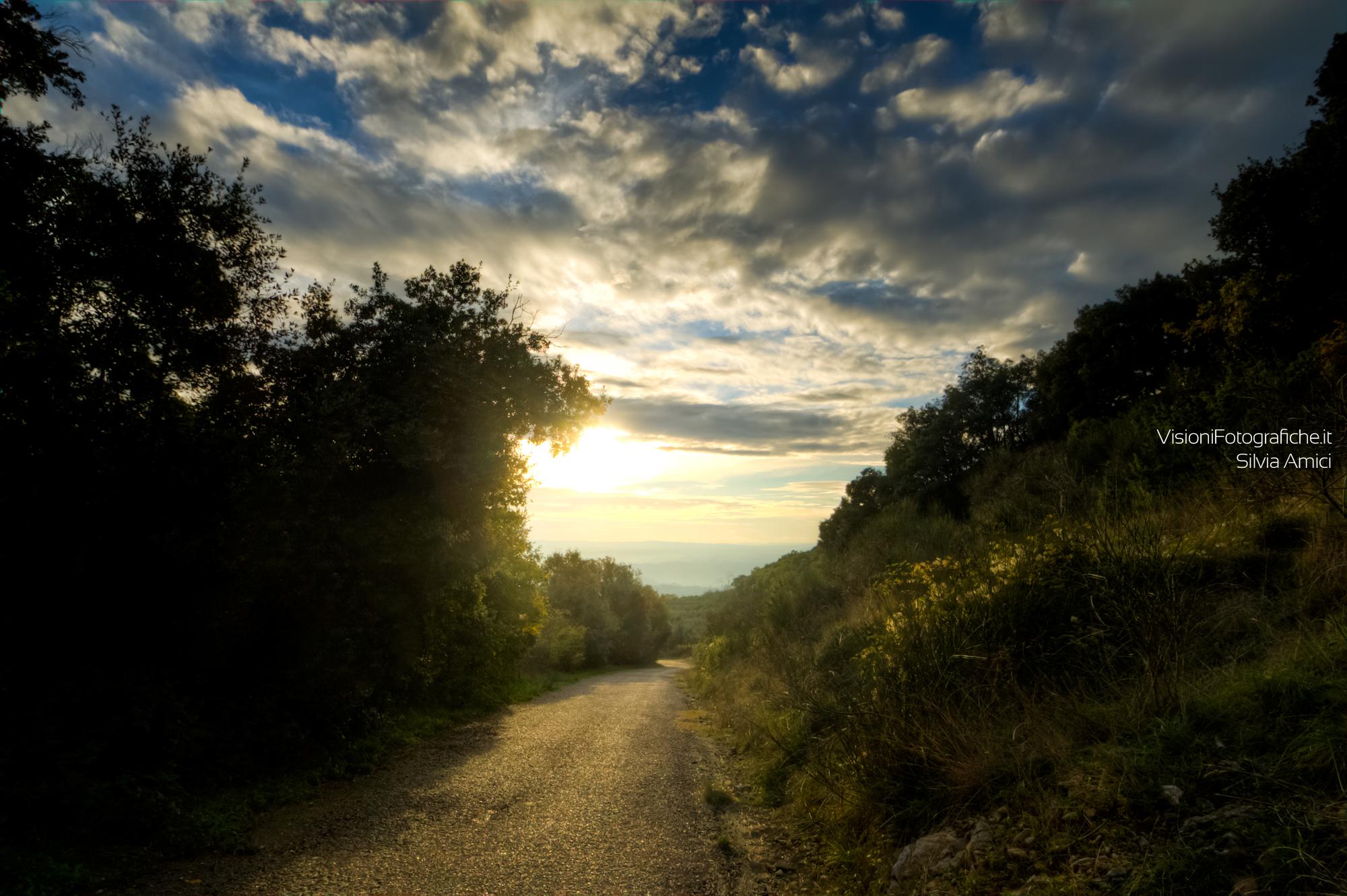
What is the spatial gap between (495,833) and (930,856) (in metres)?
4.44

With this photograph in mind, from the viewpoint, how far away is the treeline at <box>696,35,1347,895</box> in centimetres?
332

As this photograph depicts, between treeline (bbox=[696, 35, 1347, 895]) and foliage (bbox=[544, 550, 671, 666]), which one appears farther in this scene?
foliage (bbox=[544, 550, 671, 666])

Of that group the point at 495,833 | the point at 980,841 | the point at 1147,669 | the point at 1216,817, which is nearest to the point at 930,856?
the point at 980,841

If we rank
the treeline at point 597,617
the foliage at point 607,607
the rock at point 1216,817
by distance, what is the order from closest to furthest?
the rock at point 1216,817
the treeline at point 597,617
the foliage at point 607,607

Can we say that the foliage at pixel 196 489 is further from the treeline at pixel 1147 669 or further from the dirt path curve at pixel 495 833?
the treeline at pixel 1147 669

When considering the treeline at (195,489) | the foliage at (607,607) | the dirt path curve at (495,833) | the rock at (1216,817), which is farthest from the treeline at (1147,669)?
the foliage at (607,607)

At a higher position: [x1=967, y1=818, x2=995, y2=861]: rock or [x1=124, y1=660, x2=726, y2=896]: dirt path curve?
[x1=967, y1=818, x2=995, y2=861]: rock

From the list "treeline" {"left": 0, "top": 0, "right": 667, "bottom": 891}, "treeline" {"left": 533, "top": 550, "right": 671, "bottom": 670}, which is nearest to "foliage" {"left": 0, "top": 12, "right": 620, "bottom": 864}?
"treeline" {"left": 0, "top": 0, "right": 667, "bottom": 891}

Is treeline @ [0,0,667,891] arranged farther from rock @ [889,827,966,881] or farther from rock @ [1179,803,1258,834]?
rock @ [1179,803,1258,834]

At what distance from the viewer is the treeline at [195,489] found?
237 inches

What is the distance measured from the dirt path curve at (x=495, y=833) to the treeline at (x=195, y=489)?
1044mm

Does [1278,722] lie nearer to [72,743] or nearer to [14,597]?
[72,743]

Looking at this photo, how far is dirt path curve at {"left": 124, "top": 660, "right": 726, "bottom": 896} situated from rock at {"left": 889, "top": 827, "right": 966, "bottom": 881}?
1715 millimetres

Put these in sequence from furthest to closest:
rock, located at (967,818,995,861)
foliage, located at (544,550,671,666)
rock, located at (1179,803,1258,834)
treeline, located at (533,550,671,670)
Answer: foliage, located at (544,550,671,666)
treeline, located at (533,550,671,670)
rock, located at (967,818,995,861)
rock, located at (1179,803,1258,834)
